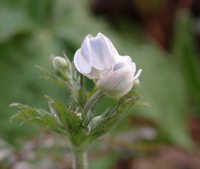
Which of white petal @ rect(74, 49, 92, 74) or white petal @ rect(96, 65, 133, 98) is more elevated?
white petal @ rect(74, 49, 92, 74)

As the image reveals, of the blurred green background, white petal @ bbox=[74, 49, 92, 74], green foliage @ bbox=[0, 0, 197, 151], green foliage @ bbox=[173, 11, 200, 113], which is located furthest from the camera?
green foliage @ bbox=[173, 11, 200, 113]

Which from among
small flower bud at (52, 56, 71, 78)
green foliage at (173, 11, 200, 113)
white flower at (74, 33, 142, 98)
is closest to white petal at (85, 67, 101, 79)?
white flower at (74, 33, 142, 98)

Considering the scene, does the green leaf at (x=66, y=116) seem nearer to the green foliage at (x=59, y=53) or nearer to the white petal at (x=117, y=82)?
the white petal at (x=117, y=82)

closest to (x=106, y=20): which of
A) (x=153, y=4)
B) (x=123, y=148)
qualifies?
(x=153, y=4)

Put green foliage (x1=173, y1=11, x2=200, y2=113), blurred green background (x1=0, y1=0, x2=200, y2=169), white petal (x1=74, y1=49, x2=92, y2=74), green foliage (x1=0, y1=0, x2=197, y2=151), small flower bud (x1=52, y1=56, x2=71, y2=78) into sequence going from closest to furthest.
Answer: white petal (x1=74, y1=49, x2=92, y2=74), small flower bud (x1=52, y1=56, x2=71, y2=78), blurred green background (x1=0, y1=0, x2=200, y2=169), green foliage (x1=0, y1=0, x2=197, y2=151), green foliage (x1=173, y1=11, x2=200, y2=113)

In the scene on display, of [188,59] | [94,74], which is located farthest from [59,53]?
[94,74]

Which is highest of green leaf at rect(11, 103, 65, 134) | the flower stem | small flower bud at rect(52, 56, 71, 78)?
small flower bud at rect(52, 56, 71, 78)

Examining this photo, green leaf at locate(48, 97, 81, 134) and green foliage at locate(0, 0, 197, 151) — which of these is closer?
green leaf at locate(48, 97, 81, 134)

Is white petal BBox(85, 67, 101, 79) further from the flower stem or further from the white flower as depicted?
the flower stem
